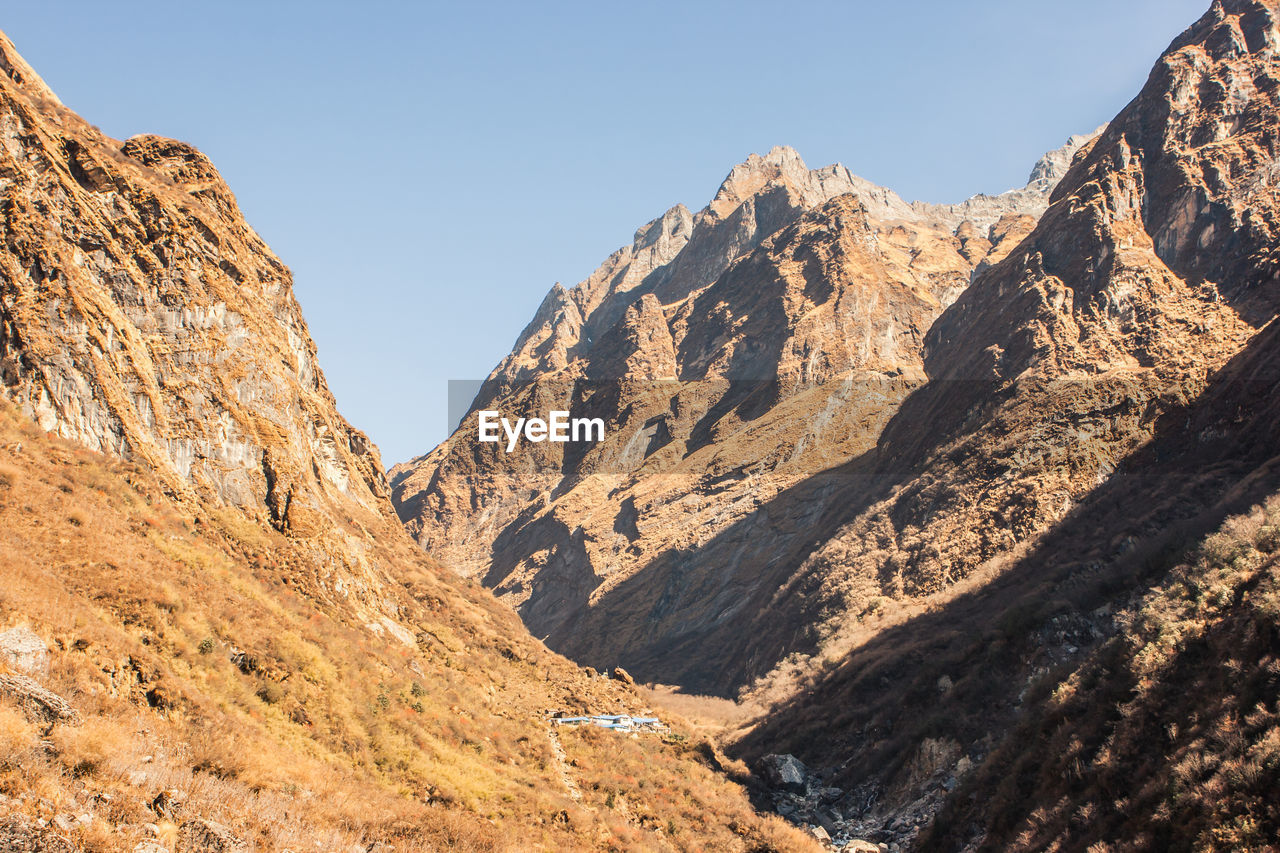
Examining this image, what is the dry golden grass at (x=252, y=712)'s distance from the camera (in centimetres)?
1187

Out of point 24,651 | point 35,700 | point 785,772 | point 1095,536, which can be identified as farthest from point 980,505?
point 35,700

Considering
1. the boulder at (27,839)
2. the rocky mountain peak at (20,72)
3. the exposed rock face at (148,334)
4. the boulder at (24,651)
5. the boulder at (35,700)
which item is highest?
the rocky mountain peak at (20,72)

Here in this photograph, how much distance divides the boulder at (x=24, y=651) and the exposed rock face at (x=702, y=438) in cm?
6393

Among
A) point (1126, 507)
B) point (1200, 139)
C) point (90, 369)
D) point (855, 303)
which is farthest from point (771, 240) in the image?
point (90, 369)

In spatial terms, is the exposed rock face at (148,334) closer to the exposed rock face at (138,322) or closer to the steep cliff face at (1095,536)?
the exposed rock face at (138,322)

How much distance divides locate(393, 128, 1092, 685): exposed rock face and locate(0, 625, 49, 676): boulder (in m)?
63.9

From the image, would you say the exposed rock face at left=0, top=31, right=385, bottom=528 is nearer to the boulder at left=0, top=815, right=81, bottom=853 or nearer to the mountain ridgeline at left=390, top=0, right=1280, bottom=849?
the boulder at left=0, top=815, right=81, bottom=853

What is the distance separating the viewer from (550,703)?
122ft

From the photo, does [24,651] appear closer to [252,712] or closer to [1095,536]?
[252,712]

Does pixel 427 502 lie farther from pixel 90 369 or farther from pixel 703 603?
pixel 90 369

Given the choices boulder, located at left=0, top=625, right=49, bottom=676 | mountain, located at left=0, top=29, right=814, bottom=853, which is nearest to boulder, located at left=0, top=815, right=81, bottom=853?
mountain, located at left=0, top=29, right=814, bottom=853

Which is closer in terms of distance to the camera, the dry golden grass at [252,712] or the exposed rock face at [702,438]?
the dry golden grass at [252,712]

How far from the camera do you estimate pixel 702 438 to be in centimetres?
11725

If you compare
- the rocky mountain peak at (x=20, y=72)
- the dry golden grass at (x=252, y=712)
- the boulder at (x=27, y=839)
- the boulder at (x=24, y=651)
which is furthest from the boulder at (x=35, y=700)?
the rocky mountain peak at (x=20, y=72)
